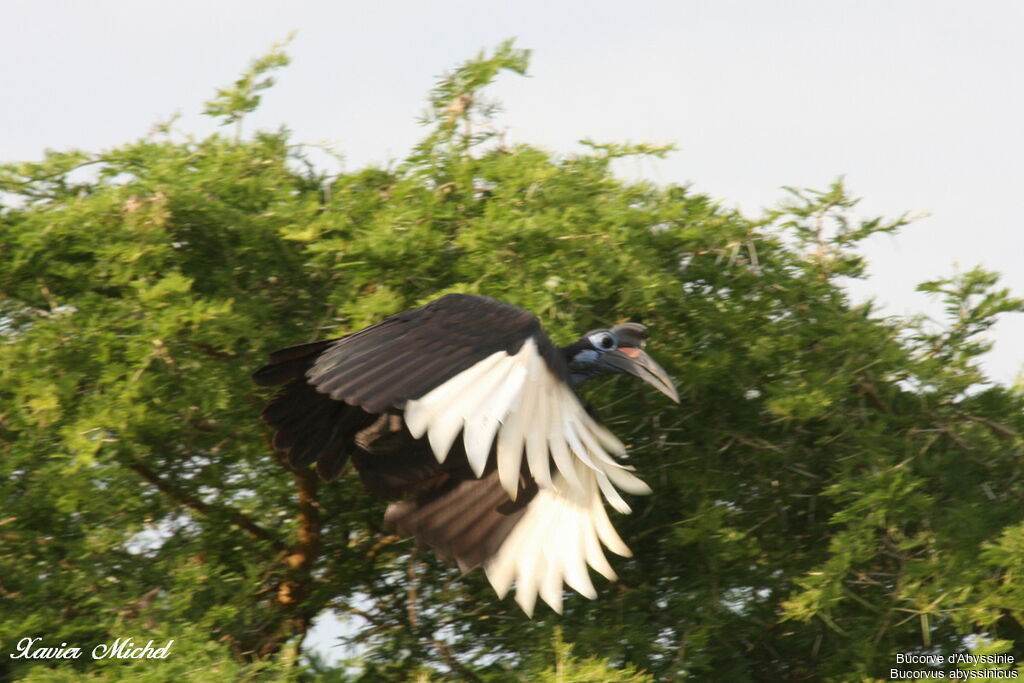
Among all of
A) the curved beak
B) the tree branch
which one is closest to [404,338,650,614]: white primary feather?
the curved beak

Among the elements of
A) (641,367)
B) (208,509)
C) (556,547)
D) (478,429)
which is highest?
(641,367)

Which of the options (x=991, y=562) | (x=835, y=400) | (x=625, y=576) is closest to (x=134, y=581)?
(x=625, y=576)

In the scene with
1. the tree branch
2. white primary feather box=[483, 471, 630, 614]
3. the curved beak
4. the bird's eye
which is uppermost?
the bird's eye

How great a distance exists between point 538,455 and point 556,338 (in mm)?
450

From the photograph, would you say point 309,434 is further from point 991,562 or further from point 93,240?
point 991,562

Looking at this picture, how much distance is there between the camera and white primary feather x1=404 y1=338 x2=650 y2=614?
362 centimetres

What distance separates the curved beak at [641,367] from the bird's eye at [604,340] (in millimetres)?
25

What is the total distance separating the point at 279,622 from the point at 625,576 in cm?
112

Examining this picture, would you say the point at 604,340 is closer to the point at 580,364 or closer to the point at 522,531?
the point at 580,364

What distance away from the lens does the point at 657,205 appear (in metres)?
4.43

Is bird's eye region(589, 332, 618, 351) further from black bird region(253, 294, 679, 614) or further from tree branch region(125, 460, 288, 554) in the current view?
tree branch region(125, 460, 288, 554)

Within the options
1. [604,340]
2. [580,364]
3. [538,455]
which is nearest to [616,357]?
[604,340]

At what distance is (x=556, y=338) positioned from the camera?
13.2ft

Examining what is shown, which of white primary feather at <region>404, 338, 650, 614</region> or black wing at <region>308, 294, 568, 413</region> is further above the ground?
black wing at <region>308, 294, 568, 413</region>
